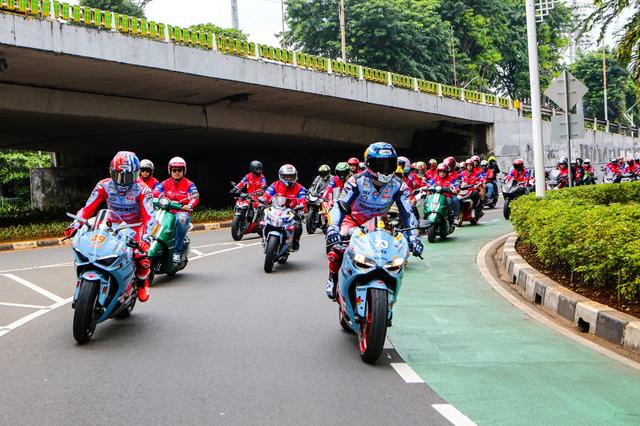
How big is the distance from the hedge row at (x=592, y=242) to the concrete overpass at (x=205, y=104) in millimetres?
12054

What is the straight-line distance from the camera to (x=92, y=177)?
1353 inches

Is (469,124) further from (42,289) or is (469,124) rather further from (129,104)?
(42,289)

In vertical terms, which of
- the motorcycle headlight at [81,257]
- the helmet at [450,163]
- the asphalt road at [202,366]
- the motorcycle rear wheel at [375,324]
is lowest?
the asphalt road at [202,366]

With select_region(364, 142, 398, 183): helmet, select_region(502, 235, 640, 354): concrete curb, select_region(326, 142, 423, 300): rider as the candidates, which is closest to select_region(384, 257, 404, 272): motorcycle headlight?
select_region(326, 142, 423, 300): rider

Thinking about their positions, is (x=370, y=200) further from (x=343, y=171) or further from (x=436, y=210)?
(x=343, y=171)

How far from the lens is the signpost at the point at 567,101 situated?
44.0 ft

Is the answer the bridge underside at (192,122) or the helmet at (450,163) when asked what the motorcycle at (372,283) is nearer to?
the helmet at (450,163)

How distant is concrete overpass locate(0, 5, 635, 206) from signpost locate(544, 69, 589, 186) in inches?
415

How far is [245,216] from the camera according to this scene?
16.4 metres

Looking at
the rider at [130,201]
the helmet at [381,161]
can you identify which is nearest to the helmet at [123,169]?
the rider at [130,201]

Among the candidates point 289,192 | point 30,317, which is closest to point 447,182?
point 289,192

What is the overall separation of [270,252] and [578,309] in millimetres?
5248

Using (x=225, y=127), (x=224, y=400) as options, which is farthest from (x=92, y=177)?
(x=224, y=400)

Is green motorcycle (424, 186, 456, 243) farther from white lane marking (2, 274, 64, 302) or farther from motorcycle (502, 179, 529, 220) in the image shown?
white lane marking (2, 274, 64, 302)
